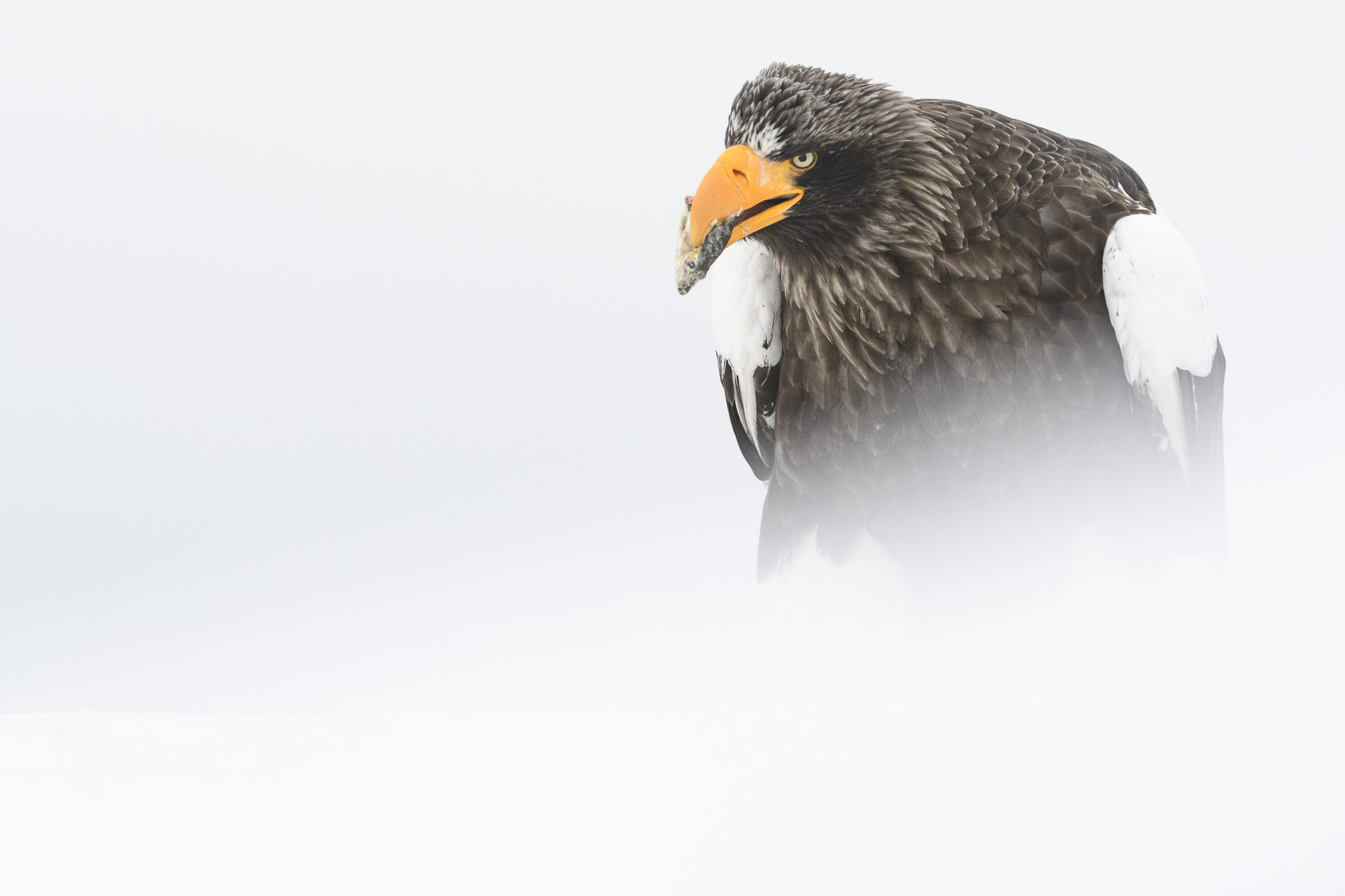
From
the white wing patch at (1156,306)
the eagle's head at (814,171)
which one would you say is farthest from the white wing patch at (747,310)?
the white wing patch at (1156,306)

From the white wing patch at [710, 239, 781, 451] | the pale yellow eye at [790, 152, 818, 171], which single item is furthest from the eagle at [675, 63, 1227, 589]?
the white wing patch at [710, 239, 781, 451]

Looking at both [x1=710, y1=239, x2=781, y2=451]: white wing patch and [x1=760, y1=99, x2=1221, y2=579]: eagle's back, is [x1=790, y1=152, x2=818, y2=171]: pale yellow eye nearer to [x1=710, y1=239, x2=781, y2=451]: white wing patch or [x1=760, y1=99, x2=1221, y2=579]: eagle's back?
[x1=760, y1=99, x2=1221, y2=579]: eagle's back

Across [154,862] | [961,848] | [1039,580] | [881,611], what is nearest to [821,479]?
[881,611]

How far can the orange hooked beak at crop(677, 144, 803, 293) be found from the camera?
248 cm

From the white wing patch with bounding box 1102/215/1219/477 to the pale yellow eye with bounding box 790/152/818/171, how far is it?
77 centimetres

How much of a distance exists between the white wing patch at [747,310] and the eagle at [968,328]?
4.4 inches

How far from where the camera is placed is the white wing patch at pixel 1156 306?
2.58 meters

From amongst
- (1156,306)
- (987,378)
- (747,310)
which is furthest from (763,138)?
(1156,306)

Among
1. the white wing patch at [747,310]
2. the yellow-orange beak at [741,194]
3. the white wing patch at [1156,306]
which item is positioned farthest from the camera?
the white wing patch at [747,310]

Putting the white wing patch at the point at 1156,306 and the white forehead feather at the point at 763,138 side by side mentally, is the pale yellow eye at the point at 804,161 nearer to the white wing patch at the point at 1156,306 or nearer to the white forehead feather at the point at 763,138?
the white forehead feather at the point at 763,138

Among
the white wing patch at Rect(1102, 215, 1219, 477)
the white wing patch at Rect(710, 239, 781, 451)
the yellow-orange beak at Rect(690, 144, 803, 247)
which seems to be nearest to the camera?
the yellow-orange beak at Rect(690, 144, 803, 247)

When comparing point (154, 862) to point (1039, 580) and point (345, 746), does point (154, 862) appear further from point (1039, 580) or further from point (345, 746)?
point (1039, 580)

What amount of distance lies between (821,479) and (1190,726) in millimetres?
1112

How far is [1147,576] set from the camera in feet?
9.32
